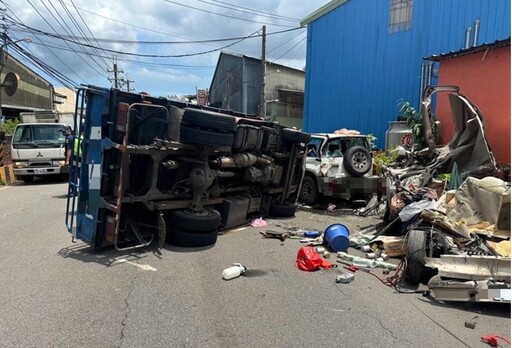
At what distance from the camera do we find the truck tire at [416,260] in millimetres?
5242

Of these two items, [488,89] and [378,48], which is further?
[378,48]

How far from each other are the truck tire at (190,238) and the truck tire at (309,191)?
4832 mm

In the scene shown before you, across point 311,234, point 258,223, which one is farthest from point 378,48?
point 311,234

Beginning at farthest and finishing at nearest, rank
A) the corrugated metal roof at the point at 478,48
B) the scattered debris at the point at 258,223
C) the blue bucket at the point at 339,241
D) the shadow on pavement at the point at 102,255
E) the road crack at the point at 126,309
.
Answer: the corrugated metal roof at the point at 478,48
the scattered debris at the point at 258,223
the blue bucket at the point at 339,241
the shadow on pavement at the point at 102,255
the road crack at the point at 126,309

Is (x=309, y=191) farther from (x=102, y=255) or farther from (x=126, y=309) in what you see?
(x=126, y=309)

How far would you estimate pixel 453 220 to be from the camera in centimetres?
626

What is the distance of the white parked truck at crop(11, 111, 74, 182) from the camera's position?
1591 cm

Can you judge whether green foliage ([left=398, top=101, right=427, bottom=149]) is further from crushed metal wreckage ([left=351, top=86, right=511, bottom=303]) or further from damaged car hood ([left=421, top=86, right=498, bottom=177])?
damaged car hood ([left=421, top=86, right=498, bottom=177])

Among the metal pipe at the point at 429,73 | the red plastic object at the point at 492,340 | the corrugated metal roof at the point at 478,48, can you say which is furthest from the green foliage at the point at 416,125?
the red plastic object at the point at 492,340

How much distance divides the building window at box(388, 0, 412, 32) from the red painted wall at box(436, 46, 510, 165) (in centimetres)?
654

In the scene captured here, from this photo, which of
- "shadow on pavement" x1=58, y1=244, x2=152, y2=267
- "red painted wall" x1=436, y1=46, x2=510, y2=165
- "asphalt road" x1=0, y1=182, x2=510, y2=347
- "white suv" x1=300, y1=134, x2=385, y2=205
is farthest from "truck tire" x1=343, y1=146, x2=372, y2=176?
"shadow on pavement" x1=58, y1=244, x2=152, y2=267

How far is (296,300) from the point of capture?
4.74m

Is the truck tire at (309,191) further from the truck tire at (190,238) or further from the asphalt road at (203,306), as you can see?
the truck tire at (190,238)

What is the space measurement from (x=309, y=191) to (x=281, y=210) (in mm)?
1965
